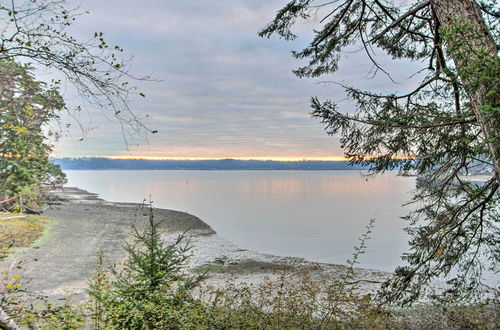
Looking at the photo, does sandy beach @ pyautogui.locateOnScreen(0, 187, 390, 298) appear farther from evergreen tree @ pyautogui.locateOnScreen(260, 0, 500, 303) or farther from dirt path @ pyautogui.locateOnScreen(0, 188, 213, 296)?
evergreen tree @ pyautogui.locateOnScreen(260, 0, 500, 303)

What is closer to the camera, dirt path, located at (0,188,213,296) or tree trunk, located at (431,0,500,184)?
tree trunk, located at (431,0,500,184)

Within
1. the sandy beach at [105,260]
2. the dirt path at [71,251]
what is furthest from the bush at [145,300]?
the sandy beach at [105,260]

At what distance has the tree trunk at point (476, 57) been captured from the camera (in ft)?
9.48

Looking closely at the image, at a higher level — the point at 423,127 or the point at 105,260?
the point at 423,127

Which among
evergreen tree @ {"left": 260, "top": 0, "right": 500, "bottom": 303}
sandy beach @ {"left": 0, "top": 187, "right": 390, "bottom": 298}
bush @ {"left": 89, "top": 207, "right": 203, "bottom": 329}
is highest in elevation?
evergreen tree @ {"left": 260, "top": 0, "right": 500, "bottom": 303}

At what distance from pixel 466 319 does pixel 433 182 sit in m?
3.24

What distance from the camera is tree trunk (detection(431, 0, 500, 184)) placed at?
114 inches

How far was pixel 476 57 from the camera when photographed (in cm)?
335

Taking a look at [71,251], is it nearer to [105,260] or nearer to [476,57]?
[105,260]

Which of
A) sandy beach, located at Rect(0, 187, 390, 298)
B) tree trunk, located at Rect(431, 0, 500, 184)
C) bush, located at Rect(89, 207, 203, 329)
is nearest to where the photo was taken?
tree trunk, located at Rect(431, 0, 500, 184)

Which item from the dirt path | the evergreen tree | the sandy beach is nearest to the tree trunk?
the evergreen tree

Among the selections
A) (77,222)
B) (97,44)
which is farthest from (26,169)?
(97,44)

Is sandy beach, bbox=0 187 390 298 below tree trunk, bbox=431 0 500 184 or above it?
below

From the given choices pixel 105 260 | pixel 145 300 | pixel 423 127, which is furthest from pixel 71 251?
pixel 423 127
